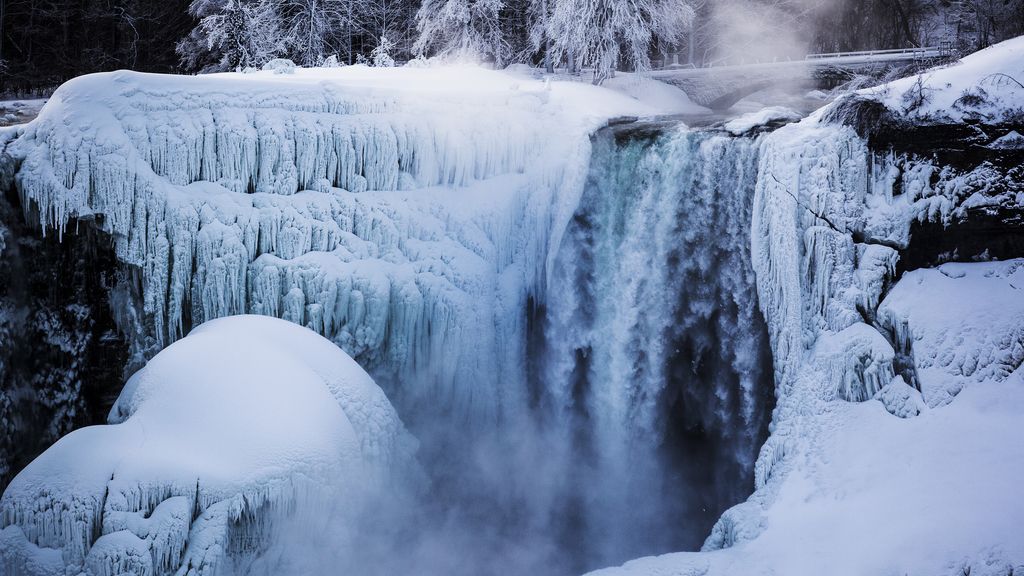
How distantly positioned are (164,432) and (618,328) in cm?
591

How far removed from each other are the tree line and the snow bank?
164 inches

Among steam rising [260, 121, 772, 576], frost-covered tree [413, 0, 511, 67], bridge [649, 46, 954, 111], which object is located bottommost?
steam rising [260, 121, 772, 576]

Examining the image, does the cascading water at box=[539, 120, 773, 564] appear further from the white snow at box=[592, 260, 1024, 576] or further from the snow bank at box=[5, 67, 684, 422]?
the white snow at box=[592, 260, 1024, 576]

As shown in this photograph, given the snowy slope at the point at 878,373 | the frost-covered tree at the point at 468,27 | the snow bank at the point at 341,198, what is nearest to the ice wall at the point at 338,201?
the snow bank at the point at 341,198

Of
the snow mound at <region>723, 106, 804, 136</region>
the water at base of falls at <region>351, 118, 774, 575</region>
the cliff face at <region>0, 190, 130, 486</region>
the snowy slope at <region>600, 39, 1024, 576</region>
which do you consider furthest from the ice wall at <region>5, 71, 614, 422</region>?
the snowy slope at <region>600, 39, 1024, 576</region>

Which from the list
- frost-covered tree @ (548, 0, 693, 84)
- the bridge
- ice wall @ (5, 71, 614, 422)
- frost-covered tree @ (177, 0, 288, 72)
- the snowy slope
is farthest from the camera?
frost-covered tree @ (177, 0, 288, 72)

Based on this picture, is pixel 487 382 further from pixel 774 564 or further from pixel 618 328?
pixel 774 564

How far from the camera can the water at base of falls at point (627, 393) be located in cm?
880

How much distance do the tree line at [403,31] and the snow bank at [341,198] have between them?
4.16 m

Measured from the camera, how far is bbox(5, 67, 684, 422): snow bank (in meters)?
8.23

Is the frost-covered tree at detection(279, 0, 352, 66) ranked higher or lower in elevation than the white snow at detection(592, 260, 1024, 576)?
higher

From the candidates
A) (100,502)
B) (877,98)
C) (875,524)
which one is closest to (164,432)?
(100,502)

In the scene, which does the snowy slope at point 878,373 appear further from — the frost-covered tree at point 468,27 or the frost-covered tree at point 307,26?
the frost-covered tree at point 307,26

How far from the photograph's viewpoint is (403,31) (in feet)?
72.2
